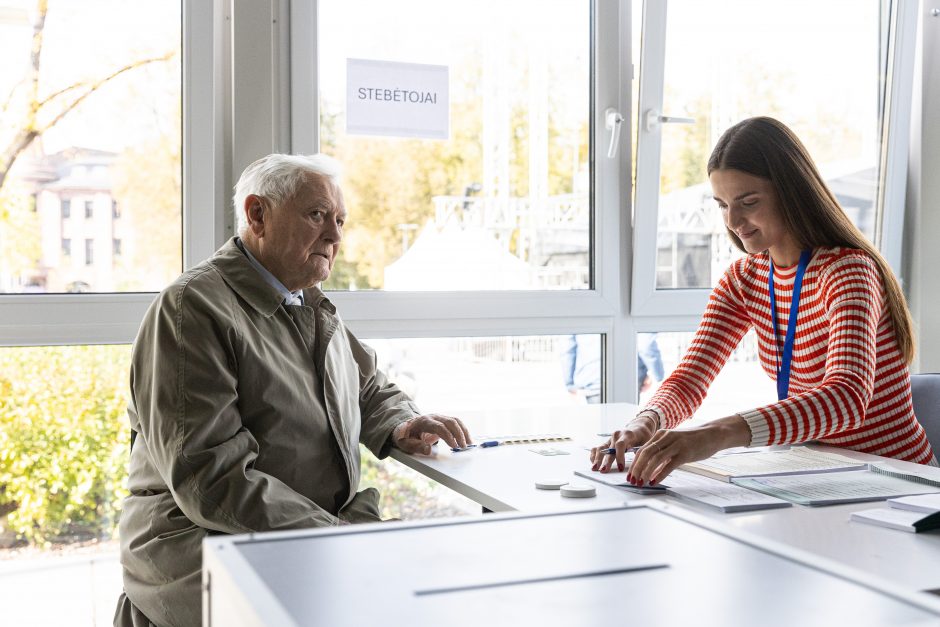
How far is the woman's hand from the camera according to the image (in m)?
1.60

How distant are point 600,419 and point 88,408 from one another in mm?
1425

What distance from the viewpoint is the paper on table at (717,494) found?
1.46 m

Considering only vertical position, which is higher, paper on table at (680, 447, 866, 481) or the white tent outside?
the white tent outside

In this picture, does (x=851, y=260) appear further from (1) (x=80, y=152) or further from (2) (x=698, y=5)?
(1) (x=80, y=152)

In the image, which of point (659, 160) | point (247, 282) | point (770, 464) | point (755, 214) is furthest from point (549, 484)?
point (659, 160)

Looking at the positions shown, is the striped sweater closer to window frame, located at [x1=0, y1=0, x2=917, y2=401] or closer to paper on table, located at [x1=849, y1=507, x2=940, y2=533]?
paper on table, located at [x1=849, y1=507, x2=940, y2=533]

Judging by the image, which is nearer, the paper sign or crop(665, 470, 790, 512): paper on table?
crop(665, 470, 790, 512): paper on table

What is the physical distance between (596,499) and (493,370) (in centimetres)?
164

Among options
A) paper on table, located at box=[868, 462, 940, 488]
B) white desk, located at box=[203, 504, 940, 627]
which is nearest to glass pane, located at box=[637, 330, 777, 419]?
paper on table, located at box=[868, 462, 940, 488]

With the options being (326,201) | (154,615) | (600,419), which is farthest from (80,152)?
(600,419)

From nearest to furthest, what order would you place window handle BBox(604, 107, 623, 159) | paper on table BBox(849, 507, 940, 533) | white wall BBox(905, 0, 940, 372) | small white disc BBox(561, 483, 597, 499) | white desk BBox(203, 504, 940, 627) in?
white desk BBox(203, 504, 940, 627) → paper on table BBox(849, 507, 940, 533) → small white disc BBox(561, 483, 597, 499) → window handle BBox(604, 107, 623, 159) → white wall BBox(905, 0, 940, 372)

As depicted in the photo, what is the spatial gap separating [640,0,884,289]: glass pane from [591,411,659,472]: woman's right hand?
4.80 ft

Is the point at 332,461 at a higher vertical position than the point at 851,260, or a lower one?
lower

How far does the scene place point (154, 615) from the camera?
1804 mm
